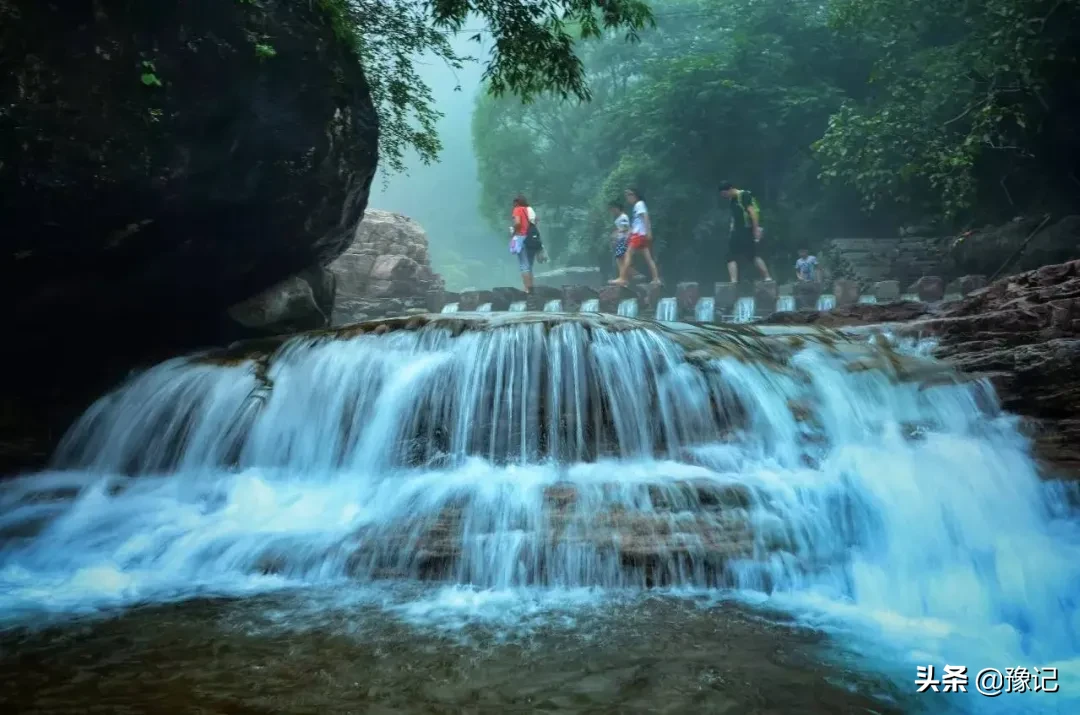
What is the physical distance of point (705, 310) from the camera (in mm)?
14547

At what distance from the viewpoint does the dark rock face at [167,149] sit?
5516 millimetres

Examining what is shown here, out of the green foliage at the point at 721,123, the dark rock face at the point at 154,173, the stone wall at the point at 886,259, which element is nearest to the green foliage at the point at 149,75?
the dark rock face at the point at 154,173

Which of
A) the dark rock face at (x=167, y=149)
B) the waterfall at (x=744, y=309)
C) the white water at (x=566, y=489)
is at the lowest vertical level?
the white water at (x=566, y=489)

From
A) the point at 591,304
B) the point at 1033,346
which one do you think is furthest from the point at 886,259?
the point at 1033,346

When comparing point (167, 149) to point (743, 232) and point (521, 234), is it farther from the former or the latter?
point (743, 232)

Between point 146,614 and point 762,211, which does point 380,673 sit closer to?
point 146,614

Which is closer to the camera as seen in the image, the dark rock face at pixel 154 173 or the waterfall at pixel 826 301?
the dark rock face at pixel 154 173

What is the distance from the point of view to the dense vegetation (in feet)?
44.7

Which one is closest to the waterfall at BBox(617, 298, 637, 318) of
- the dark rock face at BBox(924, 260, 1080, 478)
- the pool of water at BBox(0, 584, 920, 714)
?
the dark rock face at BBox(924, 260, 1080, 478)

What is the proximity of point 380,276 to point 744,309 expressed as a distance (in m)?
10.1

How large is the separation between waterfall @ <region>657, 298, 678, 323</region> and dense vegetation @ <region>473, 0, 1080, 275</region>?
5674mm

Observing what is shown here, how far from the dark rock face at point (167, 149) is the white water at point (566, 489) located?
1.23 meters

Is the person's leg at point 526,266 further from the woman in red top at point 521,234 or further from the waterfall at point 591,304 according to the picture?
the waterfall at point 591,304

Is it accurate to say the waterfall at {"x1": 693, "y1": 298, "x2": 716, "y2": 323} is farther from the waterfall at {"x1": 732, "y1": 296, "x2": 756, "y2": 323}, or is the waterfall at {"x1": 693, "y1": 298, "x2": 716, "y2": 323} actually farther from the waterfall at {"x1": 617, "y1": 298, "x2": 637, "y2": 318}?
the waterfall at {"x1": 617, "y1": 298, "x2": 637, "y2": 318}
